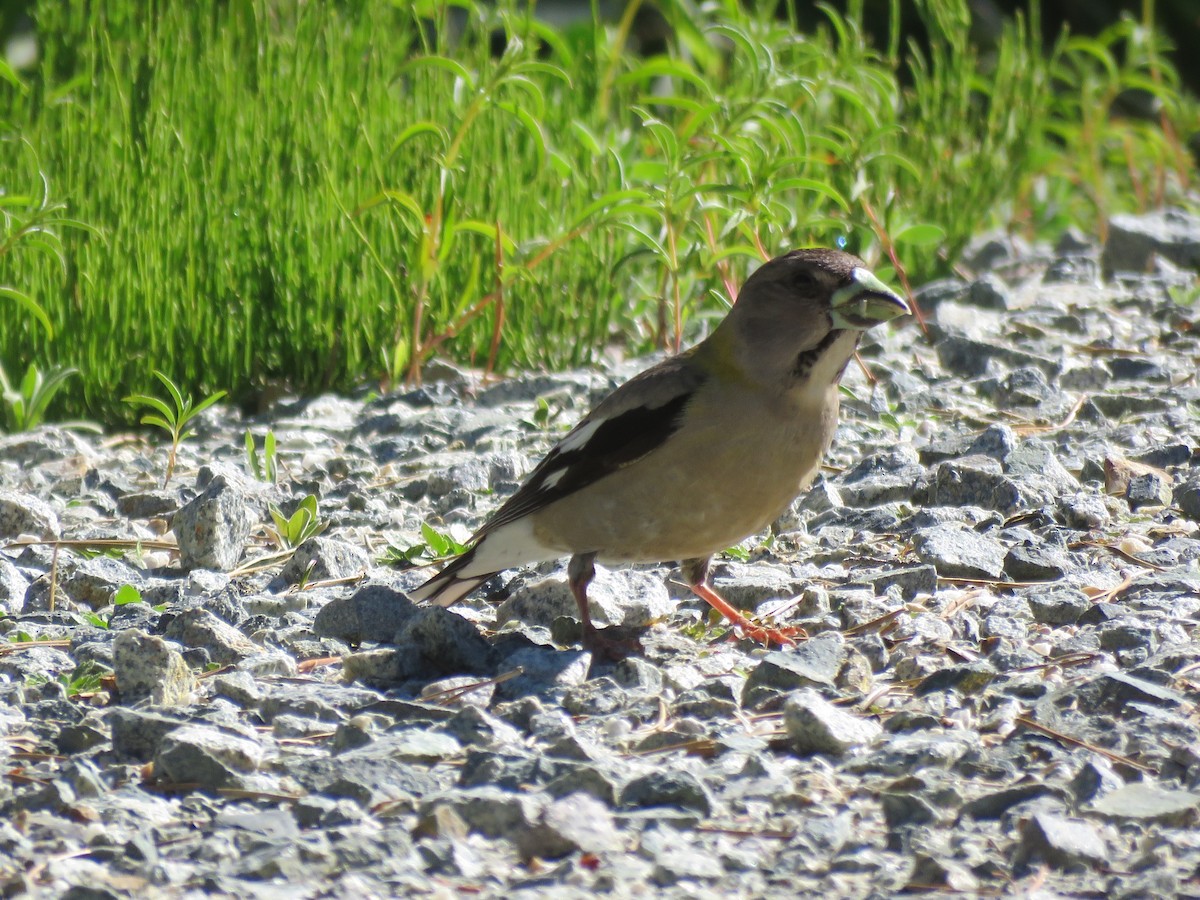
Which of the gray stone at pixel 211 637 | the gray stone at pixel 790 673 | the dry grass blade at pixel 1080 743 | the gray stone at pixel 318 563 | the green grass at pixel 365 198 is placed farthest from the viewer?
the green grass at pixel 365 198

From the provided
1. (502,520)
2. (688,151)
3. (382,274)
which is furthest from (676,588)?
(688,151)

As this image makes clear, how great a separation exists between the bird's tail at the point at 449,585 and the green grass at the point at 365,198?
1.68 metres

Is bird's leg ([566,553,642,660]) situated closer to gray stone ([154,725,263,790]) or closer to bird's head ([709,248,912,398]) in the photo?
bird's head ([709,248,912,398])

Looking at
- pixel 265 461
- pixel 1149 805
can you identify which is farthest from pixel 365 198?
pixel 1149 805

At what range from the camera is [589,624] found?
378 cm

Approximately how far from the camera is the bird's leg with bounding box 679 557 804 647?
3721 millimetres

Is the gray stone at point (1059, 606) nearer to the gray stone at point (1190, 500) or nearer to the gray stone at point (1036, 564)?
the gray stone at point (1036, 564)

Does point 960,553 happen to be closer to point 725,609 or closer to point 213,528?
point 725,609

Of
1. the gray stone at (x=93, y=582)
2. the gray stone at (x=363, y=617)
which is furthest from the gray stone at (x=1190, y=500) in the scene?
the gray stone at (x=93, y=582)

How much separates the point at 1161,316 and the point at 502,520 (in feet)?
12.1

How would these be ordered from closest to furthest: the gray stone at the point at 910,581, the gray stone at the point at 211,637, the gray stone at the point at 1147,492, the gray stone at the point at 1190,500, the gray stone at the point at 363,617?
the gray stone at the point at 211,637 → the gray stone at the point at 363,617 → the gray stone at the point at 910,581 → the gray stone at the point at 1190,500 → the gray stone at the point at 1147,492

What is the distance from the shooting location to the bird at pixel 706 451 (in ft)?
12.7

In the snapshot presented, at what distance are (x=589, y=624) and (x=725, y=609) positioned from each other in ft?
1.17

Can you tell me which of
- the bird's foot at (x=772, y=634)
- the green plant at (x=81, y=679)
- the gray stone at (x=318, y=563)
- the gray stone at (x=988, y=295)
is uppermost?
the gray stone at (x=988, y=295)
